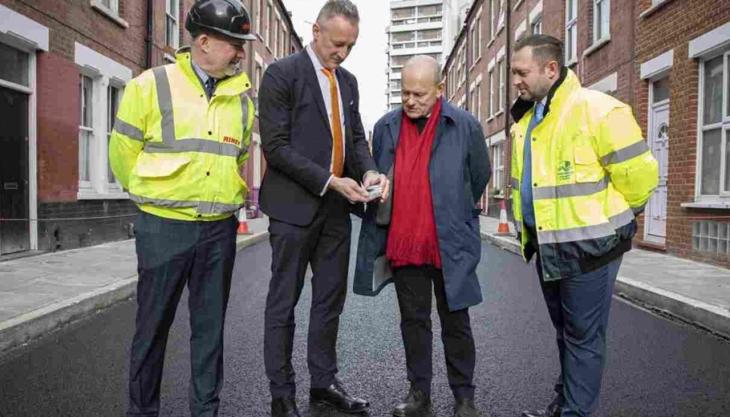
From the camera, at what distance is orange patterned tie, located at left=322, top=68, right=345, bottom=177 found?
11.6 ft

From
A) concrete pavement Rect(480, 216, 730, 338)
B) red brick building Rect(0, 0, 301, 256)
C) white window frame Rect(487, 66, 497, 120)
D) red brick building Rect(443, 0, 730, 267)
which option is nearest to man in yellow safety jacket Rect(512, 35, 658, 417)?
concrete pavement Rect(480, 216, 730, 338)

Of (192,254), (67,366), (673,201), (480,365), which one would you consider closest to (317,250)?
(192,254)

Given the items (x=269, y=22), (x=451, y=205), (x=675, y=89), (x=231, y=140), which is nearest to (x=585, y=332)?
(x=451, y=205)

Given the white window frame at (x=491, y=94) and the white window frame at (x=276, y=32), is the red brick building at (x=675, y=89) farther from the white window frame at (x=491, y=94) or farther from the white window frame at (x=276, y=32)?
the white window frame at (x=276, y=32)

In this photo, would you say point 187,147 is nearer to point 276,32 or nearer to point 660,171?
point 660,171

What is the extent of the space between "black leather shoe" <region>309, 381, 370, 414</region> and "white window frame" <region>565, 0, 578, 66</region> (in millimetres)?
14027

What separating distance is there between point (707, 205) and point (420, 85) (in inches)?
303

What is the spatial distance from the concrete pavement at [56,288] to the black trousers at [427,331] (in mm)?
3056

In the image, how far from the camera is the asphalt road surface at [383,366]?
3633mm

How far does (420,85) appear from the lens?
3.36 m

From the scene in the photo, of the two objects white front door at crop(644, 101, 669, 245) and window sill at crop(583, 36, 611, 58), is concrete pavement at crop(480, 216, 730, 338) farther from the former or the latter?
window sill at crop(583, 36, 611, 58)

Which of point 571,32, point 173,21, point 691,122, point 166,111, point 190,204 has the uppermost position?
point 173,21

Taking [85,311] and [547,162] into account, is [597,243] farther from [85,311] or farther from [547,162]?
[85,311]

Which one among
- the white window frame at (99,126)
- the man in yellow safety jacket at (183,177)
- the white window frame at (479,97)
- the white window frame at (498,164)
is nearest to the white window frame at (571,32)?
the white window frame at (498,164)
